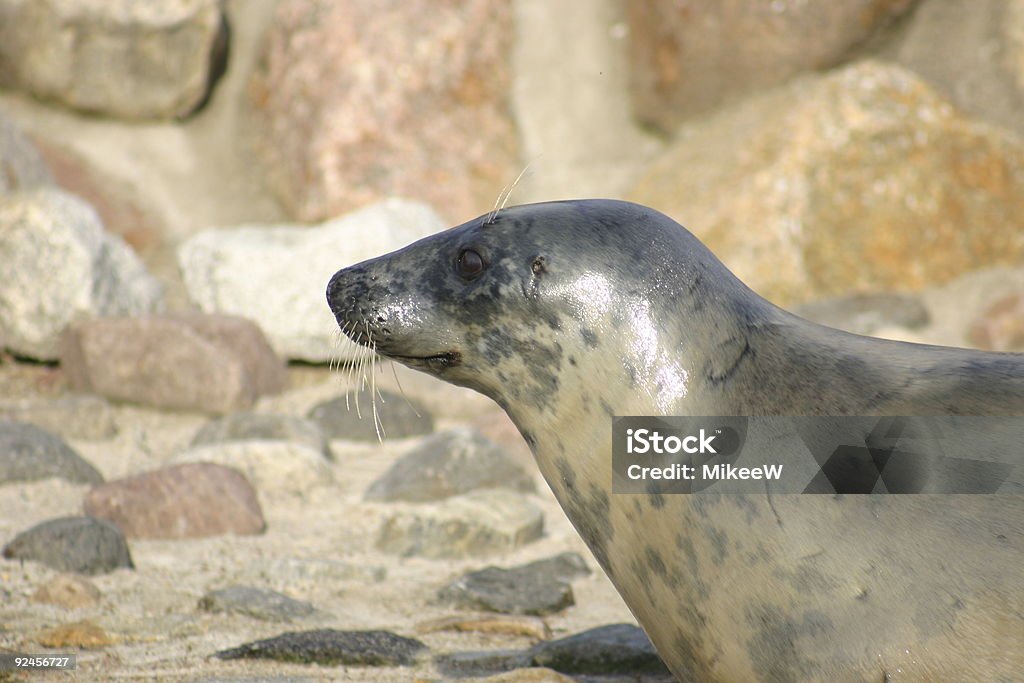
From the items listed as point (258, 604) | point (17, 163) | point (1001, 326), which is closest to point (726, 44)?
point (1001, 326)

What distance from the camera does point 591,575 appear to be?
13.9 ft

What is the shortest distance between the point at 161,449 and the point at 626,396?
375 cm

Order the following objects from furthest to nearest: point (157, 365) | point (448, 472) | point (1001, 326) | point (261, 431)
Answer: point (1001, 326) → point (157, 365) → point (261, 431) → point (448, 472)

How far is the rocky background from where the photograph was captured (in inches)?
176

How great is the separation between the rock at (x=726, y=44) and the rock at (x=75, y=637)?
589cm

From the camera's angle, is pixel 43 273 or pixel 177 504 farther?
pixel 43 273

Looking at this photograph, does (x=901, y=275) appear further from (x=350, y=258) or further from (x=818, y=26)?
(x=350, y=258)

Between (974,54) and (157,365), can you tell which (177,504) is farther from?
(974,54)

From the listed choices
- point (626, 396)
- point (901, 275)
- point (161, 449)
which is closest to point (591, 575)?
point (626, 396)

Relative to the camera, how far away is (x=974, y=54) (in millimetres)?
7293

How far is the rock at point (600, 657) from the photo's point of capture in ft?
10.5

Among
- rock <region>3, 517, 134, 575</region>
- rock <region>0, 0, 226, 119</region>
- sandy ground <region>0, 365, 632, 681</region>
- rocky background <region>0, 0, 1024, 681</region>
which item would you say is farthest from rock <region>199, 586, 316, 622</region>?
rock <region>0, 0, 226, 119</region>

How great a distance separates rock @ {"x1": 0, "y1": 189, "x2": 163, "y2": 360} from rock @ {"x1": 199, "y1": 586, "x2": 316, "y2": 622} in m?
3.26

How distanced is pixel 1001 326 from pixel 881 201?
3.49ft
